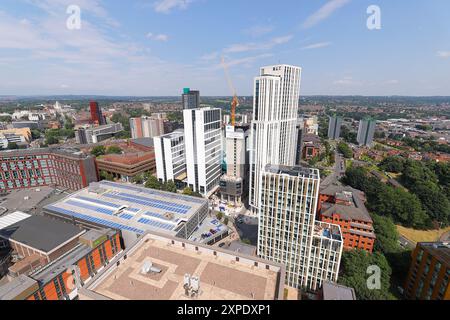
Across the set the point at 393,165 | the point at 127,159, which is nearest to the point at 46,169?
the point at 127,159

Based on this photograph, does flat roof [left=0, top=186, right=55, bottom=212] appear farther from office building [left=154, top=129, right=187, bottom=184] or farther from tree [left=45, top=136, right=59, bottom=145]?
tree [left=45, top=136, right=59, bottom=145]

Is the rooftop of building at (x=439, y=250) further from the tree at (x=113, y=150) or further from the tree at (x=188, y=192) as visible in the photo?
the tree at (x=113, y=150)

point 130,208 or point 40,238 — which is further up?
point 130,208

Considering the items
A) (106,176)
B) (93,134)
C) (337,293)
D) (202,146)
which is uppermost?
(202,146)

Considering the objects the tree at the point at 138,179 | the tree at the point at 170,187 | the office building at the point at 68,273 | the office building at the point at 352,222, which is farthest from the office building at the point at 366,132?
the office building at the point at 68,273

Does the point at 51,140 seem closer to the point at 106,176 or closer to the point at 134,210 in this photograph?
the point at 106,176

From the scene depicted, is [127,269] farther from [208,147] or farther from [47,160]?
[47,160]

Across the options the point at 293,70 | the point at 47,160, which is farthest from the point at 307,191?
the point at 47,160

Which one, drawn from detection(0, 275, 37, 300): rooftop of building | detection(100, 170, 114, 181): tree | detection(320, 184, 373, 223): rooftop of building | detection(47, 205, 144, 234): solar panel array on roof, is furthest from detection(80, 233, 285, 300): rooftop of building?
detection(100, 170, 114, 181): tree
